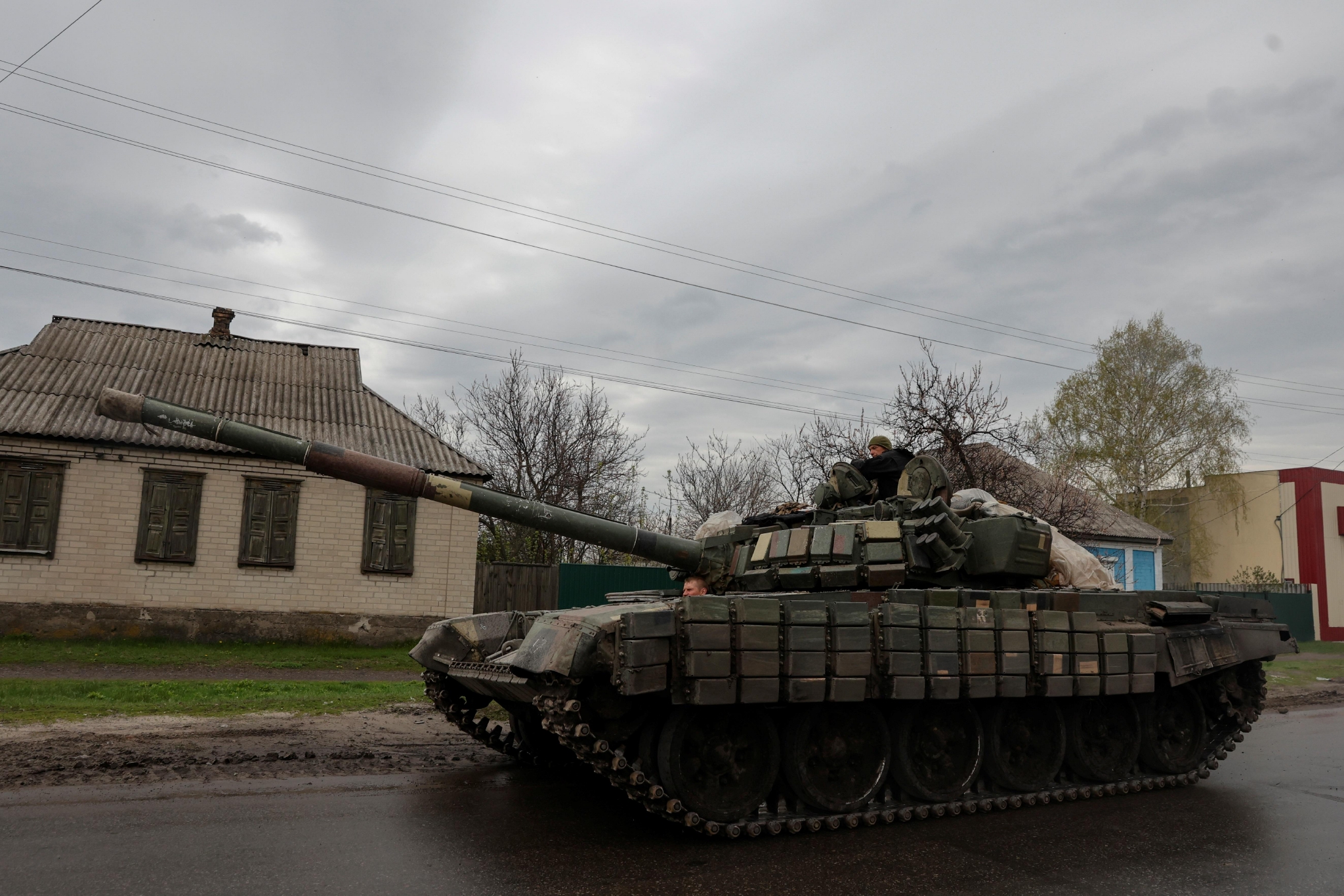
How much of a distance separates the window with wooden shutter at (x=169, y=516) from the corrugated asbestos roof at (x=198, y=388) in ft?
1.88

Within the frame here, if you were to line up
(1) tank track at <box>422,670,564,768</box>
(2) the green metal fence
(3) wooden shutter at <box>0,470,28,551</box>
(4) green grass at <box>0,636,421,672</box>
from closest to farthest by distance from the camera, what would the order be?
(1) tank track at <box>422,670,564,768</box>, (4) green grass at <box>0,636,421,672</box>, (3) wooden shutter at <box>0,470,28,551</box>, (2) the green metal fence

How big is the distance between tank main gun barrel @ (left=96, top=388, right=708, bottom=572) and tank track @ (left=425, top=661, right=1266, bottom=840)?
1489 mm

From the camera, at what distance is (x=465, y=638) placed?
25.3 feet

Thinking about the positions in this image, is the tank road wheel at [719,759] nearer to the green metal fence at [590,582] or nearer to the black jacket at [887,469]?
the black jacket at [887,469]

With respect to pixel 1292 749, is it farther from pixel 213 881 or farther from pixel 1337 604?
pixel 1337 604

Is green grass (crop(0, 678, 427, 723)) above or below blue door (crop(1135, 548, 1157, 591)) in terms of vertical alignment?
below

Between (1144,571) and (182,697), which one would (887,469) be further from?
(1144,571)

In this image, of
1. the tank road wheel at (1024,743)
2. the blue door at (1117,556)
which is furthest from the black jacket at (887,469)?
the blue door at (1117,556)

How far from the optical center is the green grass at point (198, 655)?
47.0 ft

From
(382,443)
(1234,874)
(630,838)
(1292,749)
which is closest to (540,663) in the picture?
(630,838)

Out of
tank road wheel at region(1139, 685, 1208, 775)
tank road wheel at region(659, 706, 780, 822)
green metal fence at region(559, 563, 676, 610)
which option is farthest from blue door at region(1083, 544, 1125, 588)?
tank road wheel at region(659, 706, 780, 822)

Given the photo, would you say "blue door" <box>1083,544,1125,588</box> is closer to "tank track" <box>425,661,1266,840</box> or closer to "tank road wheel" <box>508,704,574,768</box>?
"tank track" <box>425,661,1266,840</box>

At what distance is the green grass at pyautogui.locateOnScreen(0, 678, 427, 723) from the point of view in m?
9.83

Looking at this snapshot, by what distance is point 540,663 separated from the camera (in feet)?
19.3
